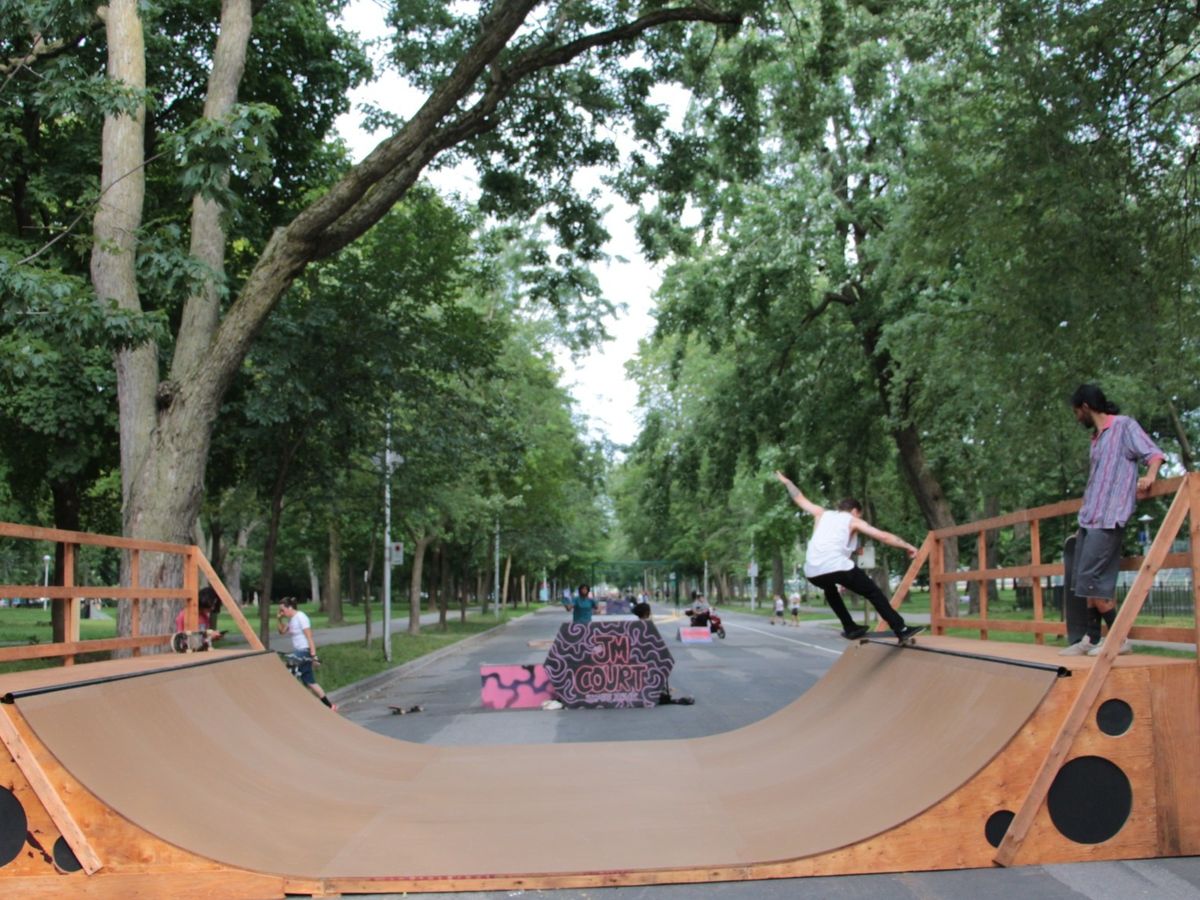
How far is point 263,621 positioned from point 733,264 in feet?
41.3

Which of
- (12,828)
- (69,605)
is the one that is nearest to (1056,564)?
(12,828)

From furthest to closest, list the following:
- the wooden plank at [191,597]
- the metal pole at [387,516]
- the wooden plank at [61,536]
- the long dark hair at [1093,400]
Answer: the metal pole at [387,516] < the wooden plank at [191,597] < the long dark hair at [1093,400] < the wooden plank at [61,536]

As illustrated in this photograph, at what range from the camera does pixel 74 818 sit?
5.41 m

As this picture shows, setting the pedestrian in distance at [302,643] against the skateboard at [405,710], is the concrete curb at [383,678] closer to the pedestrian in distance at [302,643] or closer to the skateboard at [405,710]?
the skateboard at [405,710]

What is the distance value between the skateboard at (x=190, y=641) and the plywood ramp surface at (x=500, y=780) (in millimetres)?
1186

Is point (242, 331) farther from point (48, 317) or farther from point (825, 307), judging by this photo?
point (825, 307)

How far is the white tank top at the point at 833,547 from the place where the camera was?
922 cm

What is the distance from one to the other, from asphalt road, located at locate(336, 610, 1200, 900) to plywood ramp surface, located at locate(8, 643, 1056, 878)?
0.79 ft

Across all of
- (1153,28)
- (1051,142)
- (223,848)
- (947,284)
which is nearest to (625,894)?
(223,848)

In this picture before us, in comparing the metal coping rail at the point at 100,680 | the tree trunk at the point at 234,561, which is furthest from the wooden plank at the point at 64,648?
the tree trunk at the point at 234,561

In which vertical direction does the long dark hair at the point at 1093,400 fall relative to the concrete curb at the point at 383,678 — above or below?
above

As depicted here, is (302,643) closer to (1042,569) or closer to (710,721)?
(710,721)

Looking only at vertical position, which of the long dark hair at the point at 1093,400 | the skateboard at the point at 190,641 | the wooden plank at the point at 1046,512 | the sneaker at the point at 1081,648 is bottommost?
the skateboard at the point at 190,641

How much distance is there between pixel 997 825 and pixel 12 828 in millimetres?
5077
